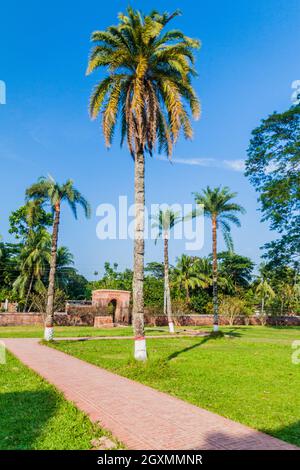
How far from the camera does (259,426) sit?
643cm

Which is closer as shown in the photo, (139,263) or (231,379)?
(231,379)

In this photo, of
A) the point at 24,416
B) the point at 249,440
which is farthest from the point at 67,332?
the point at 249,440

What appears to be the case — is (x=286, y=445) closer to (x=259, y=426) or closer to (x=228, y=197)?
(x=259, y=426)

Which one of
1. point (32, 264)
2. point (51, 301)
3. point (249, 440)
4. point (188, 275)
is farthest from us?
point (188, 275)

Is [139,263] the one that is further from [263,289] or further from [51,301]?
[263,289]

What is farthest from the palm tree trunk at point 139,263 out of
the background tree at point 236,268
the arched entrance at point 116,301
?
the background tree at point 236,268

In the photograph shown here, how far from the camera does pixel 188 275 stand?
5353 cm

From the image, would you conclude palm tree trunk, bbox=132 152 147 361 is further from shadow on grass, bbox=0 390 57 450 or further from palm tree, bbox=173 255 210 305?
palm tree, bbox=173 255 210 305

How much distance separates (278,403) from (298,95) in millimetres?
18966

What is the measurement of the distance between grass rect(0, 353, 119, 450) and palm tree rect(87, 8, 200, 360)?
18.0 ft

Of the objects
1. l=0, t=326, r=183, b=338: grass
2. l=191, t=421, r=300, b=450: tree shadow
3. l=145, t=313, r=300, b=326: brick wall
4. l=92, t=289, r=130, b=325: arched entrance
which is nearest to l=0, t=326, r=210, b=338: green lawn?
l=0, t=326, r=183, b=338: grass

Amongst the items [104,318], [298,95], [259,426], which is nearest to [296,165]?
[298,95]

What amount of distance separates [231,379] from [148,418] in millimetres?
4962

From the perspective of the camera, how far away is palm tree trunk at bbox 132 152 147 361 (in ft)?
43.2
